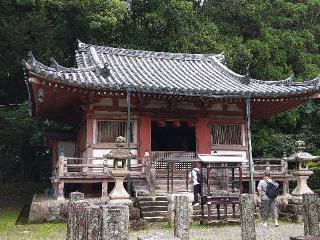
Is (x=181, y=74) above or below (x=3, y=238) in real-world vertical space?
above

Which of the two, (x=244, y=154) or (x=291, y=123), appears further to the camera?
(x=291, y=123)

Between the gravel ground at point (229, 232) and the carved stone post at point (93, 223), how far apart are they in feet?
17.4

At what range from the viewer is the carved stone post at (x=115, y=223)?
5816 mm

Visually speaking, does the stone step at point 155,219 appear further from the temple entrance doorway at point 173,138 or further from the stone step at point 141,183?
the temple entrance doorway at point 173,138

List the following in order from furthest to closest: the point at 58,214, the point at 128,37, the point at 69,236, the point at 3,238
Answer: the point at 128,37, the point at 58,214, the point at 3,238, the point at 69,236

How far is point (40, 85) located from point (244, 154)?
9466 mm

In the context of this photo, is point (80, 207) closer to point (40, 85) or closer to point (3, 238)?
point (3, 238)

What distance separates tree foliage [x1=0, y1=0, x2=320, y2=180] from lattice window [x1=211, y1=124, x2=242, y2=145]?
20.1 feet

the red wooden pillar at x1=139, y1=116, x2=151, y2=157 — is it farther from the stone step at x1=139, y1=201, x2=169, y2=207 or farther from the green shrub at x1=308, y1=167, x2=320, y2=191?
the green shrub at x1=308, y1=167, x2=320, y2=191

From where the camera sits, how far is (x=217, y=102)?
19.2 meters

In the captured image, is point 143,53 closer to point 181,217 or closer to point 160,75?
point 160,75

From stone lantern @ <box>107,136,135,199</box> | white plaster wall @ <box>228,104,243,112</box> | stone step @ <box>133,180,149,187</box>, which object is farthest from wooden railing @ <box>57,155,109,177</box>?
white plaster wall @ <box>228,104,243,112</box>

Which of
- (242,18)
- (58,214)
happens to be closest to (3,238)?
(58,214)

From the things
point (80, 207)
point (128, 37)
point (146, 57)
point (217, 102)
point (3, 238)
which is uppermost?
point (128, 37)
